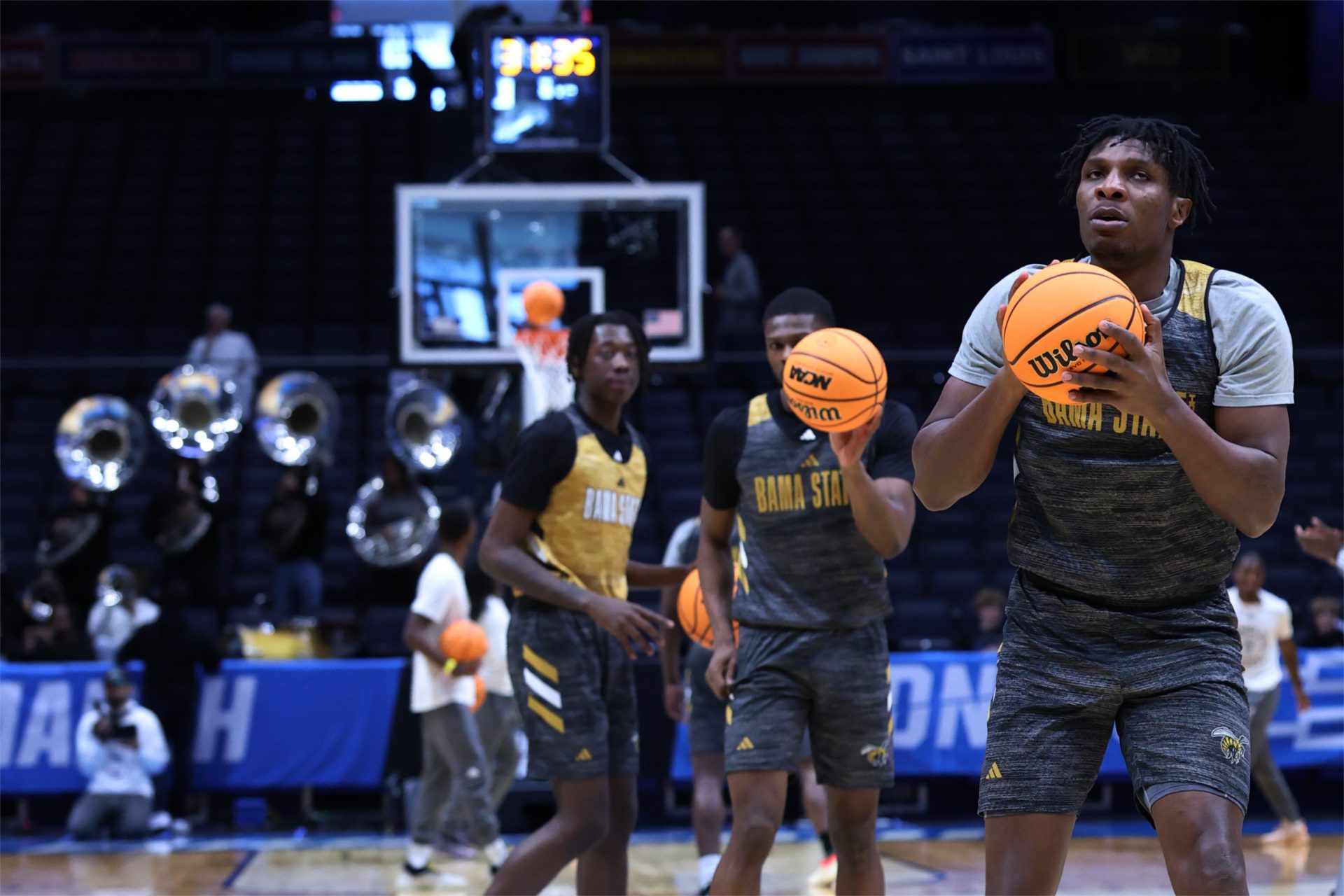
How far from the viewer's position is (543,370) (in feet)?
29.0

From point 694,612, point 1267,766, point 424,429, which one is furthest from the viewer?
point 424,429

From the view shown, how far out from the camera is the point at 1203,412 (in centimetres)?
285

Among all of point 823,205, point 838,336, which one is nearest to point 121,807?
point 838,336

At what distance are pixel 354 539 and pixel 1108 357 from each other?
9.33 meters

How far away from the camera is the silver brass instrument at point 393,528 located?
36.5 ft

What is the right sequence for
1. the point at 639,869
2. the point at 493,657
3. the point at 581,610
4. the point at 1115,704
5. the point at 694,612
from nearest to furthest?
the point at 1115,704
the point at 581,610
the point at 694,612
the point at 639,869
the point at 493,657

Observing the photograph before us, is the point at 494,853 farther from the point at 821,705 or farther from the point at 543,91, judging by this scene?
the point at 543,91

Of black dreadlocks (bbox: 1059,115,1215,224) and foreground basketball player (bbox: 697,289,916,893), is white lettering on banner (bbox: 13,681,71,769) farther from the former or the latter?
black dreadlocks (bbox: 1059,115,1215,224)

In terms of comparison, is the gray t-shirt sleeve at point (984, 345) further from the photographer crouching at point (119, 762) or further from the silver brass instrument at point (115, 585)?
the silver brass instrument at point (115, 585)

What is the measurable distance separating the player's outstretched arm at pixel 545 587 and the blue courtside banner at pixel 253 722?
15.5 feet

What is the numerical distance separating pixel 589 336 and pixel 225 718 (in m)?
5.19

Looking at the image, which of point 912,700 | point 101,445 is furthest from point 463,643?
point 101,445

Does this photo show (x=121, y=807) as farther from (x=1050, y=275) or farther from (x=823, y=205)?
(x=823, y=205)

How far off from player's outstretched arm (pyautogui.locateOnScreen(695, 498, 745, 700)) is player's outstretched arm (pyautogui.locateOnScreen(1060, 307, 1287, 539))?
1908 millimetres
